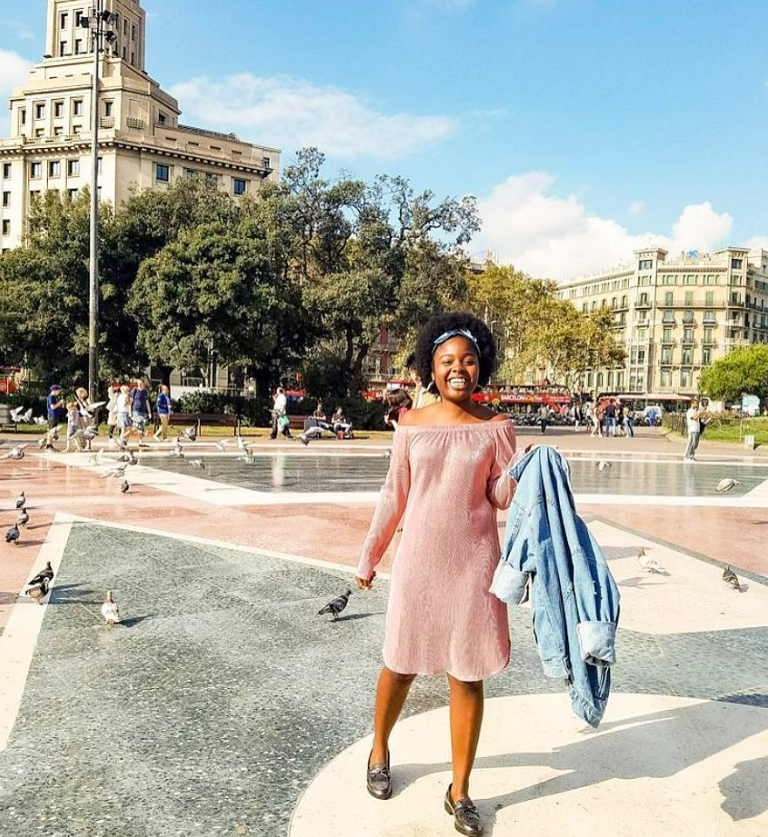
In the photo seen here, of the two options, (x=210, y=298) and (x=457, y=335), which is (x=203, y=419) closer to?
(x=210, y=298)

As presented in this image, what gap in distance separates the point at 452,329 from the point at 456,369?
0.19 meters

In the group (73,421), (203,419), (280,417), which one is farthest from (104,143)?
(73,421)

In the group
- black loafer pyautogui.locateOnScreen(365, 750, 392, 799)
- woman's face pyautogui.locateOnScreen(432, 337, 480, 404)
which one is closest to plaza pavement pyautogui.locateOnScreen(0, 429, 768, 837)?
black loafer pyautogui.locateOnScreen(365, 750, 392, 799)

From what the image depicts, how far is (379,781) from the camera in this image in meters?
2.83

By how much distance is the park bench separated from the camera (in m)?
27.9

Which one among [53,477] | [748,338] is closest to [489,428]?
[53,477]

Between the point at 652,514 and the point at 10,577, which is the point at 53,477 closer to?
the point at 10,577


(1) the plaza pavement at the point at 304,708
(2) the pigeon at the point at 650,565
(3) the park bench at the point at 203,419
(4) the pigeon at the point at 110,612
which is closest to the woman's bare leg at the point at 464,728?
(1) the plaza pavement at the point at 304,708

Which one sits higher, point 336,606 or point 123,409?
point 123,409

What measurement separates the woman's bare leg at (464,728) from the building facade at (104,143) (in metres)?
65.8

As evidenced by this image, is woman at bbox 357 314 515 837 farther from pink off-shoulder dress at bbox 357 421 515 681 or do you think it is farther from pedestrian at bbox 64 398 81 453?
pedestrian at bbox 64 398 81 453

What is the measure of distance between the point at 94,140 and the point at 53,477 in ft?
44.2

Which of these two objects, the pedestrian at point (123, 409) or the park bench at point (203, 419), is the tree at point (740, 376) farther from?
the pedestrian at point (123, 409)

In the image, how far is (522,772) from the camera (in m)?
2.99
